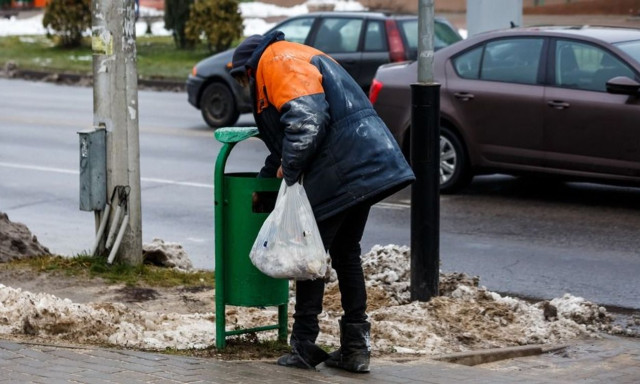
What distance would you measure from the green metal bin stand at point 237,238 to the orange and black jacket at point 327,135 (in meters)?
0.39

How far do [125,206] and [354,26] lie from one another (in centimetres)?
1012

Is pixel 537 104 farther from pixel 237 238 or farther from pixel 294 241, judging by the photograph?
pixel 294 241

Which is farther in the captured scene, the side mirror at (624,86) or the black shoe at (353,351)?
the side mirror at (624,86)

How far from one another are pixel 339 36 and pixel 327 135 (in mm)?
12278

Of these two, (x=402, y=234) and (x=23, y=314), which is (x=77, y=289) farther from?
(x=402, y=234)

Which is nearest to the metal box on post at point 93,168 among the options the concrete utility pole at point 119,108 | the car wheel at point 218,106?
the concrete utility pole at point 119,108

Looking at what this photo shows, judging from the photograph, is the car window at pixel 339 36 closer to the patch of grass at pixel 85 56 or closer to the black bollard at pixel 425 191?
the patch of grass at pixel 85 56

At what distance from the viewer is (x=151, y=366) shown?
601cm

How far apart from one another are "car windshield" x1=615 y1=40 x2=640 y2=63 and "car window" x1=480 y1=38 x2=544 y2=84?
29.9 inches

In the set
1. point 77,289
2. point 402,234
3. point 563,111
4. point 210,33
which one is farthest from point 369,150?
point 210,33

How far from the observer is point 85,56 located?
95.2 feet

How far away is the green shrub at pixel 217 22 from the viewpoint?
1051 inches

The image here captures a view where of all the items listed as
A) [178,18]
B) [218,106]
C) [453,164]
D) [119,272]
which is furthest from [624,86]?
[178,18]

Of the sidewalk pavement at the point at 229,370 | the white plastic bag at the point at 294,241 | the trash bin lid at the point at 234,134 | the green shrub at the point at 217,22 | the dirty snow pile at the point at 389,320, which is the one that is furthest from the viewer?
the green shrub at the point at 217,22
